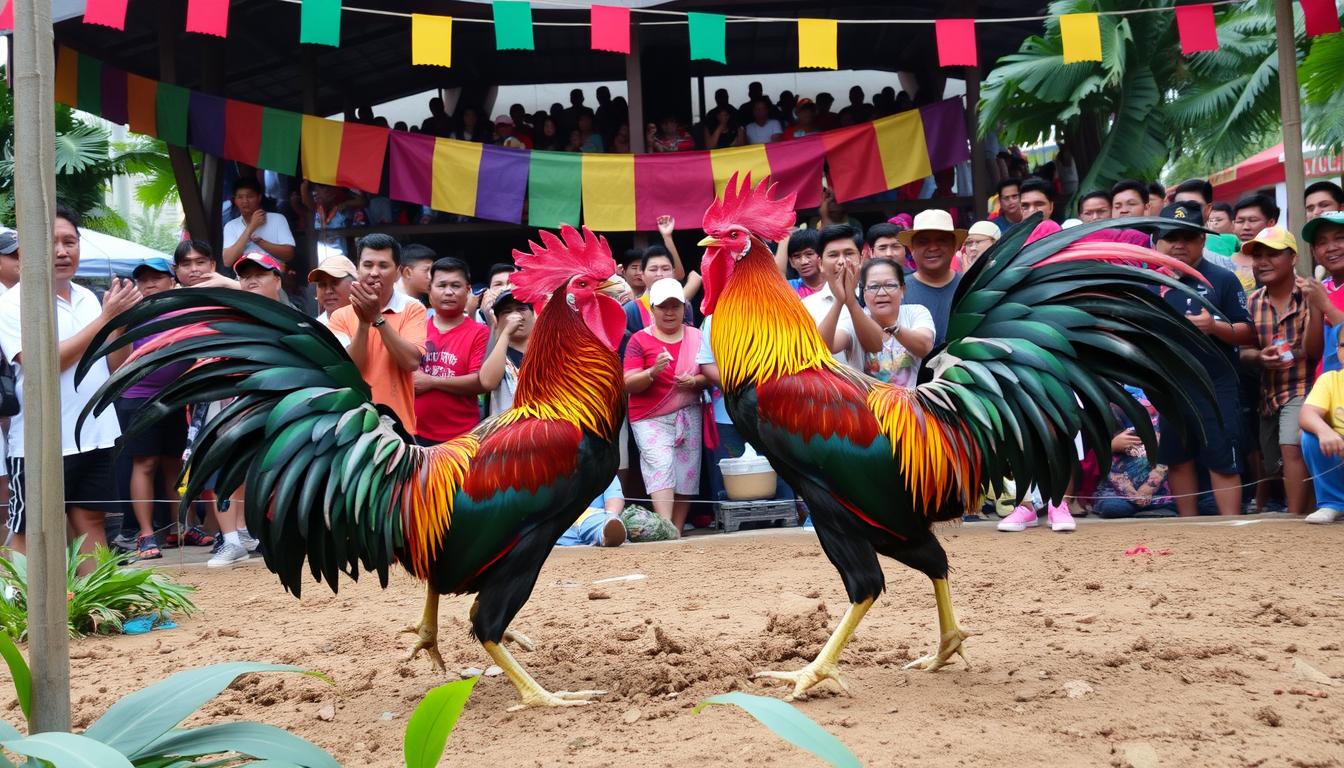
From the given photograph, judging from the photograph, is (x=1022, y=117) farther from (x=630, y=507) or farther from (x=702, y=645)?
(x=702, y=645)

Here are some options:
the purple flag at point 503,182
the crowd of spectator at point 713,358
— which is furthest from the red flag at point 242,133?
the crowd of spectator at point 713,358

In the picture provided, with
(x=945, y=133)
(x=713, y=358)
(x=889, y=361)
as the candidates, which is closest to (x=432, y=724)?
(x=713, y=358)

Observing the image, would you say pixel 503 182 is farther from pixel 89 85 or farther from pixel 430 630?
pixel 430 630

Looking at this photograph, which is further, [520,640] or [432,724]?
[520,640]

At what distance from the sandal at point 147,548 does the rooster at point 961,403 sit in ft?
16.4

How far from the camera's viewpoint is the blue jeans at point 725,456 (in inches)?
345

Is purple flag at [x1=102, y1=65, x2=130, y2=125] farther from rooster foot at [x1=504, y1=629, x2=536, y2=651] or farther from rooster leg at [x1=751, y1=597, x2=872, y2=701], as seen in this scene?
rooster leg at [x1=751, y1=597, x2=872, y2=701]

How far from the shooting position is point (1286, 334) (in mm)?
7730

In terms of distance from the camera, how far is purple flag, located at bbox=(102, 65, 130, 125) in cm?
1156

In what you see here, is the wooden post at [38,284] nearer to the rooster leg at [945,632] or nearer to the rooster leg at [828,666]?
the rooster leg at [828,666]

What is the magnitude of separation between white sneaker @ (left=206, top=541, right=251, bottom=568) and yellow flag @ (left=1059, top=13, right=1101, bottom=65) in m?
7.50

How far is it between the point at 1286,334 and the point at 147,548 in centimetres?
772

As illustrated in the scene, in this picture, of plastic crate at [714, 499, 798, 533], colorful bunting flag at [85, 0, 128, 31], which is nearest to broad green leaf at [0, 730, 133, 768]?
plastic crate at [714, 499, 798, 533]

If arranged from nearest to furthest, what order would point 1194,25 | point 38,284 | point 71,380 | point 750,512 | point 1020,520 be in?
point 38,284
point 71,380
point 1020,520
point 750,512
point 1194,25
